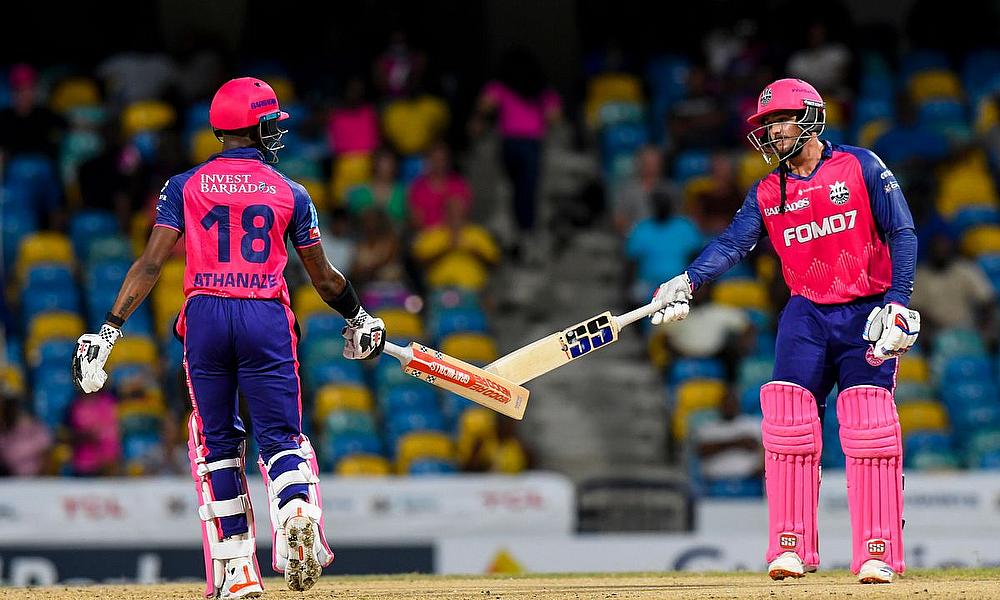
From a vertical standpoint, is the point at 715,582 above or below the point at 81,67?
below

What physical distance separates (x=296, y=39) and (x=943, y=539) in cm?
930

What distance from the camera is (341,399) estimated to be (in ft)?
47.0

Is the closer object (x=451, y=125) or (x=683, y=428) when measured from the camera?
(x=683, y=428)

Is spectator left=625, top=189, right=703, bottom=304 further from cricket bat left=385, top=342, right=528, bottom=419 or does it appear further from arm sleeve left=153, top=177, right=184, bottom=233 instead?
arm sleeve left=153, top=177, right=184, bottom=233

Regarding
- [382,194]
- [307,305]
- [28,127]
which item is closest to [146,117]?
[28,127]

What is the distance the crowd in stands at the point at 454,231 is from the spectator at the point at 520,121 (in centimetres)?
2

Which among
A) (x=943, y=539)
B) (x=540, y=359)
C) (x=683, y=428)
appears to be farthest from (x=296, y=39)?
(x=540, y=359)

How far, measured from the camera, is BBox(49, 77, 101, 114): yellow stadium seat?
17.3 metres

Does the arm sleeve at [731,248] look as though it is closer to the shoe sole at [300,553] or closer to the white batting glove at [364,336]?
the white batting glove at [364,336]

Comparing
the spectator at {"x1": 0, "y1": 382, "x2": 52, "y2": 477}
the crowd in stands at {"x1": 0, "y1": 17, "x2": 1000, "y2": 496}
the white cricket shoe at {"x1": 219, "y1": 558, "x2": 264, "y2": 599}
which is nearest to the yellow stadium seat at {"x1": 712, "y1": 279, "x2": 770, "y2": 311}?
the crowd in stands at {"x1": 0, "y1": 17, "x2": 1000, "y2": 496}

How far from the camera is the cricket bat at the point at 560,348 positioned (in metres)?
8.84

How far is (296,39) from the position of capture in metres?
18.5

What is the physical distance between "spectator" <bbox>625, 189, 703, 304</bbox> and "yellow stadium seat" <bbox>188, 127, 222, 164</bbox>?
4.15 m

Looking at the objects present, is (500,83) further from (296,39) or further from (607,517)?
(607,517)
